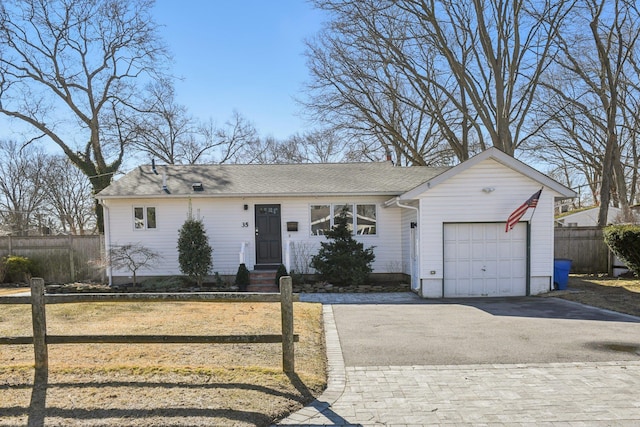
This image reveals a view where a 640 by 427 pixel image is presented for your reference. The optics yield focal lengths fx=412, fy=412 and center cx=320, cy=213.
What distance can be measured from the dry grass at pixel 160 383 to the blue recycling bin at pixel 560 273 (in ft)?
28.0

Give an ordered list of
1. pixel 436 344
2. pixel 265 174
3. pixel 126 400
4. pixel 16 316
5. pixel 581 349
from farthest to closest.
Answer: pixel 265 174
pixel 16 316
pixel 436 344
pixel 581 349
pixel 126 400

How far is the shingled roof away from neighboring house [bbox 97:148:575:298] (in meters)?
0.04

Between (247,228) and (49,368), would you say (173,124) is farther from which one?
(49,368)

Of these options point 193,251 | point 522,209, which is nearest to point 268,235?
point 193,251

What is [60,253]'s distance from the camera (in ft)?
51.0

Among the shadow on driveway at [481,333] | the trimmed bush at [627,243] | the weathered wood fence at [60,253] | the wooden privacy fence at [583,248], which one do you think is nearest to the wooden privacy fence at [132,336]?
the shadow on driveway at [481,333]

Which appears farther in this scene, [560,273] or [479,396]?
[560,273]

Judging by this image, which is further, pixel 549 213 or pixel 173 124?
pixel 173 124

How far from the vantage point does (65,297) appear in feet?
16.3

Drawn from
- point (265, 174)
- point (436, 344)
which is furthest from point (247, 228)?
point (436, 344)

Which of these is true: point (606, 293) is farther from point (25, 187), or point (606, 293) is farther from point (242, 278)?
point (25, 187)

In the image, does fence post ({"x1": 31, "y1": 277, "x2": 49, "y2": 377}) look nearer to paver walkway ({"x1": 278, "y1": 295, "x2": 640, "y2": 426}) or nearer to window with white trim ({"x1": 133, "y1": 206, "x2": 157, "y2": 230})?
paver walkway ({"x1": 278, "y1": 295, "x2": 640, "y2": 426})

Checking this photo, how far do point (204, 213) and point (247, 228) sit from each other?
5.04 ft

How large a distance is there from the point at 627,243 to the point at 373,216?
7848 millimetres
